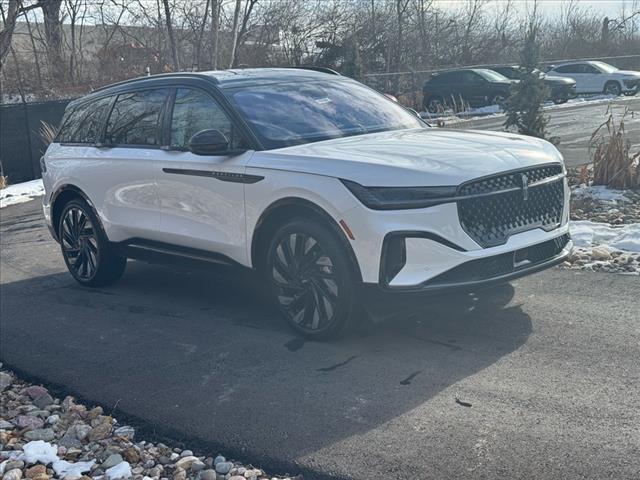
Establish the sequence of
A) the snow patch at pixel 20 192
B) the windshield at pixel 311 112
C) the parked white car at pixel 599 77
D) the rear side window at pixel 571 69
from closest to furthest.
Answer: the windshield at pixel 311 112
the snow patch at pixel 20 192
the parked white car at pixel 599 77
the rear side window at pixel 571 69

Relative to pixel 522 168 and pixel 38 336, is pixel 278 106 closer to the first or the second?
pixel 522 168

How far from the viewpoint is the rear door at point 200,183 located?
6270 mm

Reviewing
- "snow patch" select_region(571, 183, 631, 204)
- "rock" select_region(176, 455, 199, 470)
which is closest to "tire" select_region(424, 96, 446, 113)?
"snow patch" select_region(571, 183, 631, 204)

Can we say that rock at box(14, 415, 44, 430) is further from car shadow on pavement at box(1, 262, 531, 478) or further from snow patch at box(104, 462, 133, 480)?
snow patch at box(104, 462, 133, 480)

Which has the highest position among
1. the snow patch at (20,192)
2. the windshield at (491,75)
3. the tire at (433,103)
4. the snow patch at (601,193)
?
the windshield at (491,75)

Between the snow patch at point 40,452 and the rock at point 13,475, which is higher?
the rock at point 13,475

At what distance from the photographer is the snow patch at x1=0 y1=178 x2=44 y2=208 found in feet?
51.2

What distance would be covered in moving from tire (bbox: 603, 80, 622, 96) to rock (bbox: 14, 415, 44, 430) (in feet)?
110

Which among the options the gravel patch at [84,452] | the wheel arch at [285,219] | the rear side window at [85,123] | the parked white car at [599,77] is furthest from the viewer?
the parked white car at [599,77]

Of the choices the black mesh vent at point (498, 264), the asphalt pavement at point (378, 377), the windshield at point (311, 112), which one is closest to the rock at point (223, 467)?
the asphalt pavement at point (378, 377)

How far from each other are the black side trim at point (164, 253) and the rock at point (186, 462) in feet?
7.40

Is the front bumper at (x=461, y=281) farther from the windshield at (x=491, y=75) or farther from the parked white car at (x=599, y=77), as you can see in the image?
the parked white car at (x=599, y=77)

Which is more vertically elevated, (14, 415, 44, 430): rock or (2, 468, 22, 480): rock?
(2, 468, 22, 480): rock

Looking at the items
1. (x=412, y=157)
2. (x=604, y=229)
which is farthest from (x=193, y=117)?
(x=604, y=229)
